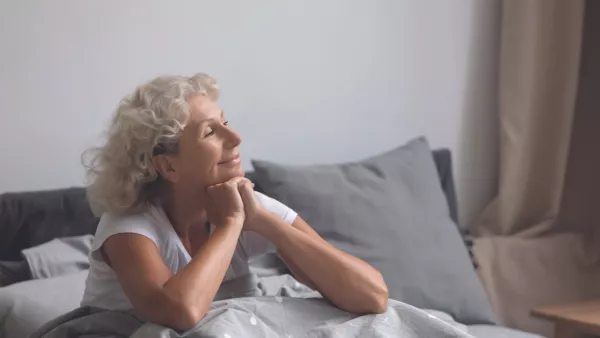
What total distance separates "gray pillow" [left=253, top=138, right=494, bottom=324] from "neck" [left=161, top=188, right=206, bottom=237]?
1.15 feet

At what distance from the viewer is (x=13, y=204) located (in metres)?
1.68

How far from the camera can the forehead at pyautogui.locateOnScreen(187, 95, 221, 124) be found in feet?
4.85

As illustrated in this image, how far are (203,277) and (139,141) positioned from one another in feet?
1.04

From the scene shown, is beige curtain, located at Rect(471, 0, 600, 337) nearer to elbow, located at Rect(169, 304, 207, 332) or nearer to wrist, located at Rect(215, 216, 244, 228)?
wrist, located at Rect(215, 216, 244, 228)

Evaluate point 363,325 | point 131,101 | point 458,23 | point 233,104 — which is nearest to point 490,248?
point 458,23

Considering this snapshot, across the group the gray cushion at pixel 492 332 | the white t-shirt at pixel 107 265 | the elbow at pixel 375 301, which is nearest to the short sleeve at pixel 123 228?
the white t-shirt at pixel 107 265

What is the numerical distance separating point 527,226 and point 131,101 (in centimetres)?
152

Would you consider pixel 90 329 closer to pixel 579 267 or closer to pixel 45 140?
pixel 45 140

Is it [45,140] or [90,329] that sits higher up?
[45,140]

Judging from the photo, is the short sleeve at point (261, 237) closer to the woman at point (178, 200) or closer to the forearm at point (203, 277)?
the woman at point (178, 200)

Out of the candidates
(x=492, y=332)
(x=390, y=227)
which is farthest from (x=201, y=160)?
(x=492, y=332)

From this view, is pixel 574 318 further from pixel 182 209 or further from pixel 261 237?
pixel 182 209

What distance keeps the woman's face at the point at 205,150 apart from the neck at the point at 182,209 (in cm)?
4

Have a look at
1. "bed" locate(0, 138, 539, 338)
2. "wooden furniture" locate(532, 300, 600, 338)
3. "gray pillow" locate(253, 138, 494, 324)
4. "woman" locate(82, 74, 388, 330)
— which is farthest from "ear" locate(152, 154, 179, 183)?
"wooden furniture" locate(532, 300, 600, 338)
